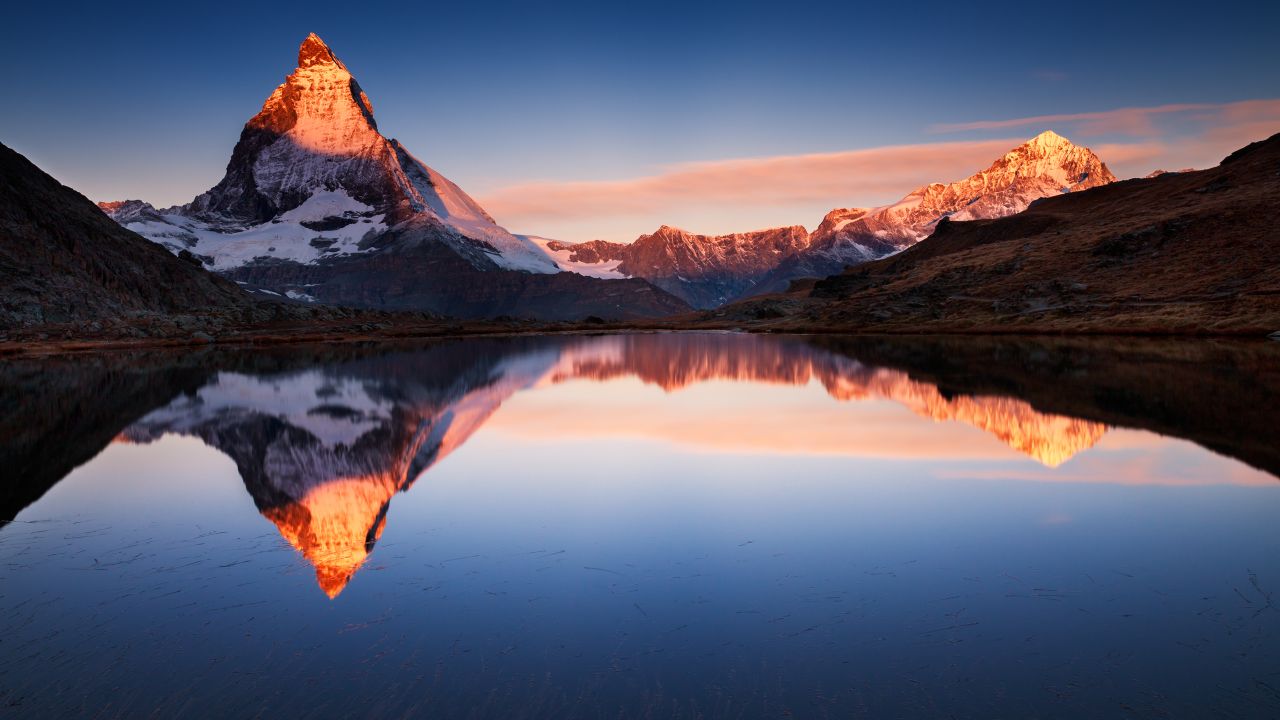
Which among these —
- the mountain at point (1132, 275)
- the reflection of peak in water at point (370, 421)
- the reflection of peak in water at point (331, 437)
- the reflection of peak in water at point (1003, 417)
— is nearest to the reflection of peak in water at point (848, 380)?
the reflection of peak in water at point (1003, 417)

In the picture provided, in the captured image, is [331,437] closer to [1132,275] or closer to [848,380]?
[848,380]

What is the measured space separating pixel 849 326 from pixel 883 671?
15646 cm

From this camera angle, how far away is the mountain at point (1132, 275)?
103 m

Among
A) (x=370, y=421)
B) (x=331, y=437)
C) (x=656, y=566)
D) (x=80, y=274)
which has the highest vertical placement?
(x=80, y=274)

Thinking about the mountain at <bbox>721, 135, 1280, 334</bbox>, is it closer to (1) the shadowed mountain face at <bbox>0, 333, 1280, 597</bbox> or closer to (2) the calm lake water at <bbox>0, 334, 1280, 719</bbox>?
(1) the shadowed mountain face at <bbox>0, 333, 1280, 597</bbox>

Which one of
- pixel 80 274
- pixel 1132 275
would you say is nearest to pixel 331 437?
pixel 1132 275

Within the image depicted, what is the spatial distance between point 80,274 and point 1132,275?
7310 inches

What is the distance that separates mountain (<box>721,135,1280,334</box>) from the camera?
103 meters

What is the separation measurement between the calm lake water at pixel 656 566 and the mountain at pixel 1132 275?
77.9 meters

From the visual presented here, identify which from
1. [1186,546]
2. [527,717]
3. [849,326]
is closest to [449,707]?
[527,717]

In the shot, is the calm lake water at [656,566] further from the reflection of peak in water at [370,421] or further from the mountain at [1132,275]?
the mountain at [1132,275]

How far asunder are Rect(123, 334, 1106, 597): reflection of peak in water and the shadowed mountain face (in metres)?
0.09

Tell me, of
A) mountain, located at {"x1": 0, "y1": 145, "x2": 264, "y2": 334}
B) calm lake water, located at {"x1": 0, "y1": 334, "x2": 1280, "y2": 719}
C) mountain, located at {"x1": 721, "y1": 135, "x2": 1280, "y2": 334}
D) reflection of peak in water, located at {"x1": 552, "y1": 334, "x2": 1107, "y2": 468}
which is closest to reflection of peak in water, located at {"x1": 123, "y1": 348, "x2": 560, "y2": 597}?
calm lake water, located at {"x1": 0, "y1": 334, "x2": 1280, "y2": 719}

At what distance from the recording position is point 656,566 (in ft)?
50.5
